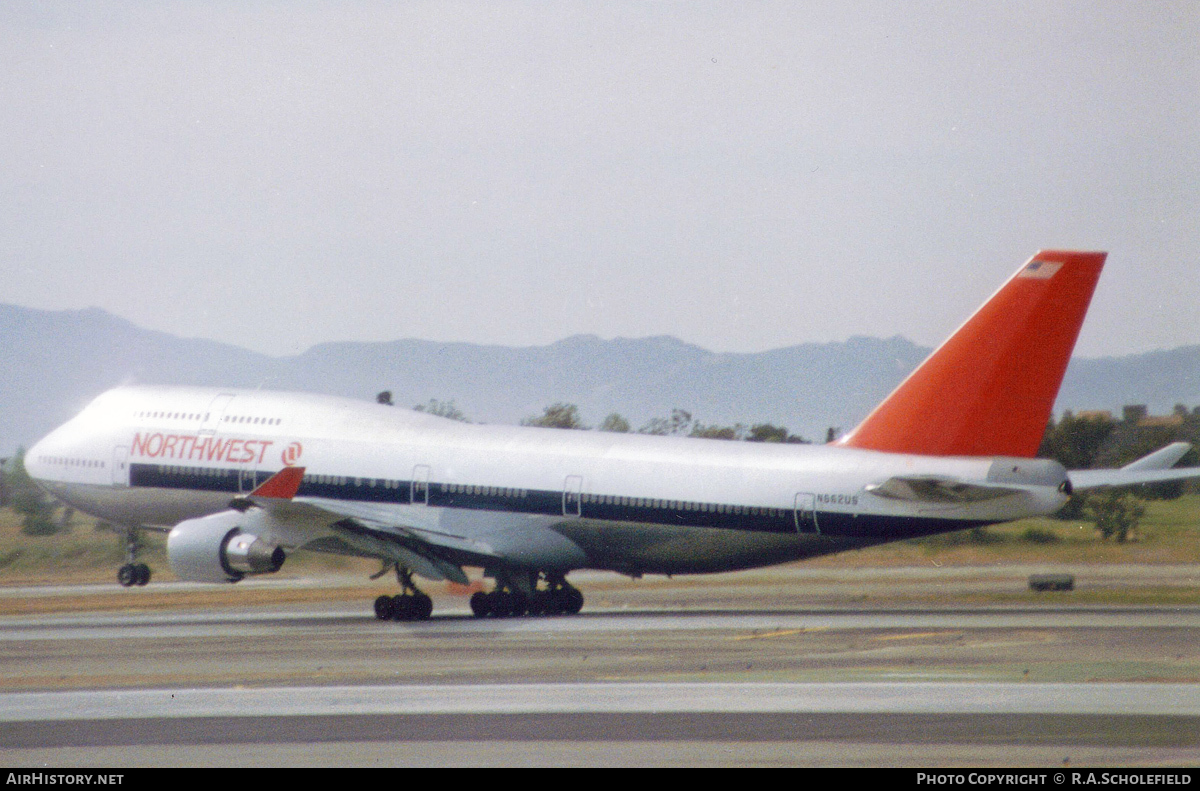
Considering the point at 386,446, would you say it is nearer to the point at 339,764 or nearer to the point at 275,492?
the point at 275,492

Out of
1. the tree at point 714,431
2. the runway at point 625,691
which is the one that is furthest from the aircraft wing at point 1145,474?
the tree at point 714,431

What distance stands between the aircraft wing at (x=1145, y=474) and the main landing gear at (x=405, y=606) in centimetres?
1530

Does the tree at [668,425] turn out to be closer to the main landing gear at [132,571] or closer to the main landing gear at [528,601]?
the main landing gear at [528,601]

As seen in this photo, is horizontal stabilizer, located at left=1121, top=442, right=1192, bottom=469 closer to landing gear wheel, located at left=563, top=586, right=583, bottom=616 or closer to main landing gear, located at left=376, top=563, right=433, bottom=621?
landing gear wheel, located at left=563, top=586, right=583, bottom=616

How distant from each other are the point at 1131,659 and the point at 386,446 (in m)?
20.0

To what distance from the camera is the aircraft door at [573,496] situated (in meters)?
37.0

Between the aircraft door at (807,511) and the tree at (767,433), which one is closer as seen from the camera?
the aircraft door at (807,511)

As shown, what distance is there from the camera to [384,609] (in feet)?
123

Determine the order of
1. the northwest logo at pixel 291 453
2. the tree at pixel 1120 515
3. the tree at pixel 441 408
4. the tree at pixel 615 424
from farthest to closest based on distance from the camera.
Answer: the tree at pixel 441 408
the tree at pixel 615 424
the tree at pixel 1120 515
the northwest logo at pixel 291 453

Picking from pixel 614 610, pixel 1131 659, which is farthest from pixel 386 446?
pixel 1131 659

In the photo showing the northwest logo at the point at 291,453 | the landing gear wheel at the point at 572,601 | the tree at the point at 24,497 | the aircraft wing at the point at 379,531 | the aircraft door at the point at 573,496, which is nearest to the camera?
the aircraft wing at the point at 379,531

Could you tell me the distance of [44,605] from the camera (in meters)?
46.2

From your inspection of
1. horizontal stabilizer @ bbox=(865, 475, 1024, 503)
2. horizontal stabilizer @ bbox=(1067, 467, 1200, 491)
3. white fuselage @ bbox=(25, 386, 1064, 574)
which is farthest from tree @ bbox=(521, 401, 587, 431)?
horizontal stabilizer @ bbox=(865, 475, 1024, 503)

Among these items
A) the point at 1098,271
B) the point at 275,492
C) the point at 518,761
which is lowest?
the point at 518,761
